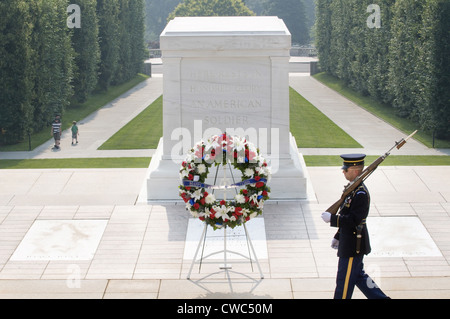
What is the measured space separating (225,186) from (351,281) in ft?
7.33

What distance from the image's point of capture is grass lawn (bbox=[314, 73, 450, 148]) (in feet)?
66.1

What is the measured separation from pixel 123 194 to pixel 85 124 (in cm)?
1257

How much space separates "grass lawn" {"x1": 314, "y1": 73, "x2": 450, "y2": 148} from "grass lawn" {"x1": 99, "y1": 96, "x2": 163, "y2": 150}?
7760mm

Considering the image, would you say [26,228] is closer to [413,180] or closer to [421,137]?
[413,180]

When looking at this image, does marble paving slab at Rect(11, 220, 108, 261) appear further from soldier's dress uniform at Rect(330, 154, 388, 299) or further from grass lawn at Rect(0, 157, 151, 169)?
grass lawn at Rect(0, 157, 151, 169)

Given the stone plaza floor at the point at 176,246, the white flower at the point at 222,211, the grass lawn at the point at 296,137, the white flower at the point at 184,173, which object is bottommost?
the stone plaza floor at the point at 176,246

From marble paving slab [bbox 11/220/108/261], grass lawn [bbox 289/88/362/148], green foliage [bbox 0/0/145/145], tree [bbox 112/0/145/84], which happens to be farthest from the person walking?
tree [bbox 112/0/145/84]

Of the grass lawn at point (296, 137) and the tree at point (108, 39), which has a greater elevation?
the tree at point (108, 39)

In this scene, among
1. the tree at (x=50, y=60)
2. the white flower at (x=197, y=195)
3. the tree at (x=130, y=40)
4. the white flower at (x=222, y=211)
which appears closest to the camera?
the white flower at (x=222, y=211)

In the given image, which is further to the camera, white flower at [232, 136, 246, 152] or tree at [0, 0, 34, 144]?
tree at [0, 0, 34, 144]

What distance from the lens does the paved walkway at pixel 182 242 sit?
8.67 m

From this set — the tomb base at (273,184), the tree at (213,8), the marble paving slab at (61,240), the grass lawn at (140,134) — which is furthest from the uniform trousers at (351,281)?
the tree at (213,8)

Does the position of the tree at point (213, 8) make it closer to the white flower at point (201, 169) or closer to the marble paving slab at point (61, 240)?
the marble paving slab at point (61, 240)

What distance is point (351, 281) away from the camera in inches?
287
